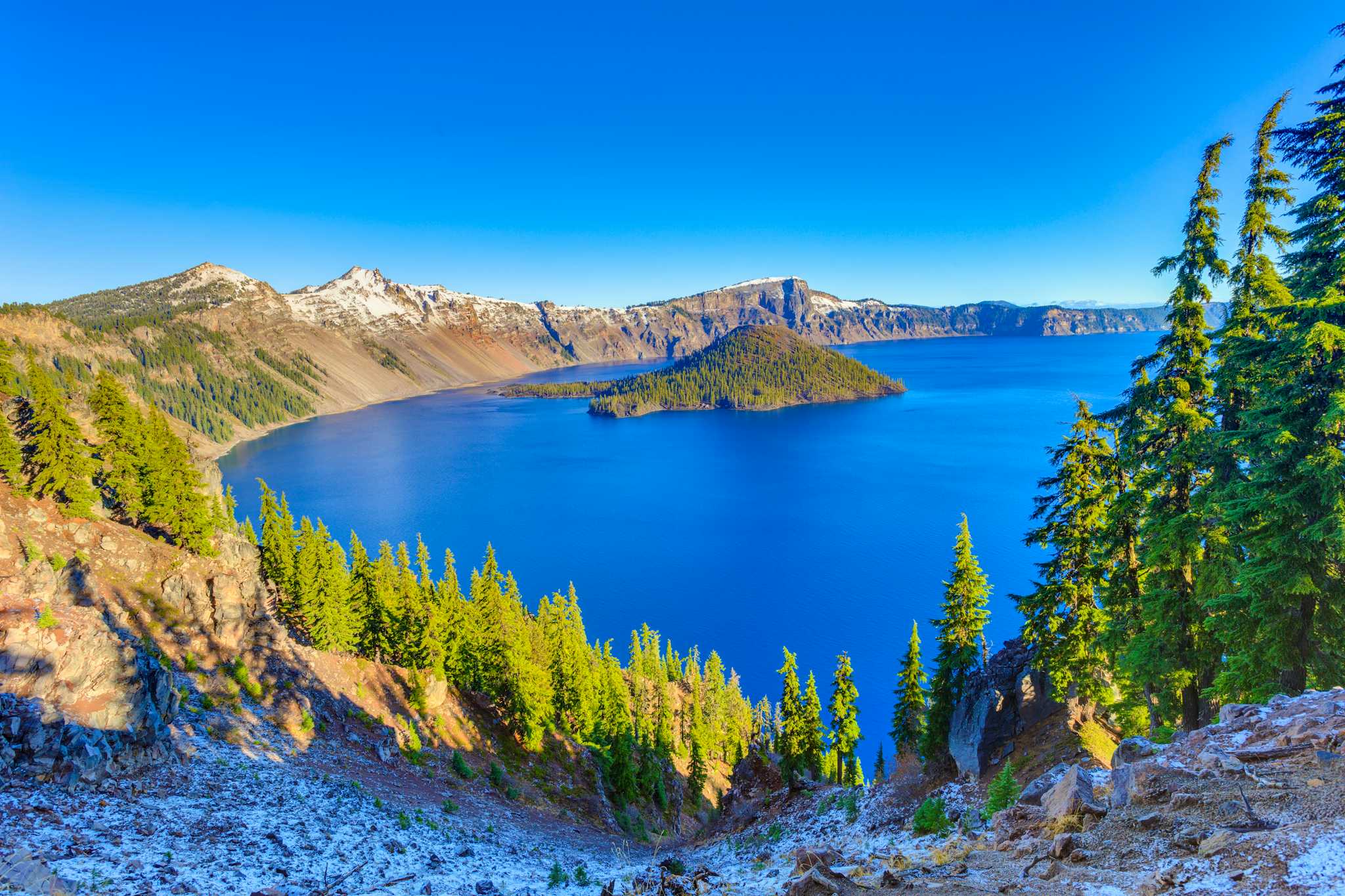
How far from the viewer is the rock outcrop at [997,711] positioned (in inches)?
910

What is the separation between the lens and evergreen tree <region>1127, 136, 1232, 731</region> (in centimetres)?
1563

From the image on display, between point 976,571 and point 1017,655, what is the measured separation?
13.3ft

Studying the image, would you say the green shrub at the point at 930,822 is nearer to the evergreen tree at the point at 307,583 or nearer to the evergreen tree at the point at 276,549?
the evergreen tree at the point at 307,583

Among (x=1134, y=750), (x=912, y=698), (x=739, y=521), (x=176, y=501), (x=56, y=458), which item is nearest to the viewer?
(x=1134, y=750)

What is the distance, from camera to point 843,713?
3709 centimetres

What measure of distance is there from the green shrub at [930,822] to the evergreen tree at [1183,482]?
6932 mm

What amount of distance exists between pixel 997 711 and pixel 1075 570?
23.3ft

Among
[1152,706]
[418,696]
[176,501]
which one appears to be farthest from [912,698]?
[176,501]

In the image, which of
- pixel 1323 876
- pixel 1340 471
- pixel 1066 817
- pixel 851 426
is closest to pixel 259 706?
pixel 1066 817

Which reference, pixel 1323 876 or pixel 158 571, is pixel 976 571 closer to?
pixel 1323 876

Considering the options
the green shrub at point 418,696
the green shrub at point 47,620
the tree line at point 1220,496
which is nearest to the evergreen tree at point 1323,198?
the tree line at point 1220,496

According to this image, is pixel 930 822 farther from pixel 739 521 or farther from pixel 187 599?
pixel 739 521

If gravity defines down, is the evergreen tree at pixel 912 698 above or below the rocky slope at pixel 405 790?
below

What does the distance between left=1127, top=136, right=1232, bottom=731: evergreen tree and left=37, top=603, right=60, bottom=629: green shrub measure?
103ft
